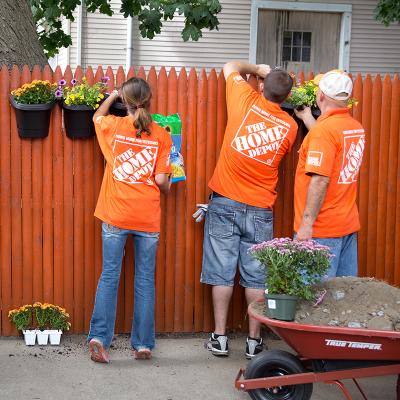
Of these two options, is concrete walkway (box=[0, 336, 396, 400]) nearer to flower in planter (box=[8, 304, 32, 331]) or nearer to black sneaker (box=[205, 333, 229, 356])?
black sneaker (box=[205, 333, 229, 356])

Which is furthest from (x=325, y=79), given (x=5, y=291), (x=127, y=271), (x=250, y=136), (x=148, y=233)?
(x=5, y=291)

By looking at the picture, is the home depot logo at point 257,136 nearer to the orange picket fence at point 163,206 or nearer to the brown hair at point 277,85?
the brown hair at point 277,85

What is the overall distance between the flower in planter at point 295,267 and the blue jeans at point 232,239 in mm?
1253

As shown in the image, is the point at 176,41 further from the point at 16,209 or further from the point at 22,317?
the point at 22,317

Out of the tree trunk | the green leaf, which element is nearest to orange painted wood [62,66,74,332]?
the tree trunk

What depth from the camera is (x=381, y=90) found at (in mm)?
6641

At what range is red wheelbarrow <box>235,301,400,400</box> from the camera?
14.4 feet

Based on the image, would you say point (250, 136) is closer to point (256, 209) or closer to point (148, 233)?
point (256, 209)

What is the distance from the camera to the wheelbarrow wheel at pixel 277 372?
468 centimetres

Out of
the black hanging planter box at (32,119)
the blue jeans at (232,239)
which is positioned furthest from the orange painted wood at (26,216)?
the blue jeans at (232,239)

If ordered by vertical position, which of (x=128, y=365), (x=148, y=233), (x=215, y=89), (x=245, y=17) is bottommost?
(x=128, y=365)

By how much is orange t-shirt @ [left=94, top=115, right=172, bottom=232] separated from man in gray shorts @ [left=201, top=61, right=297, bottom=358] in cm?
55

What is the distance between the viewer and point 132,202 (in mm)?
5633

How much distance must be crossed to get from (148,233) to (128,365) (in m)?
1.03
